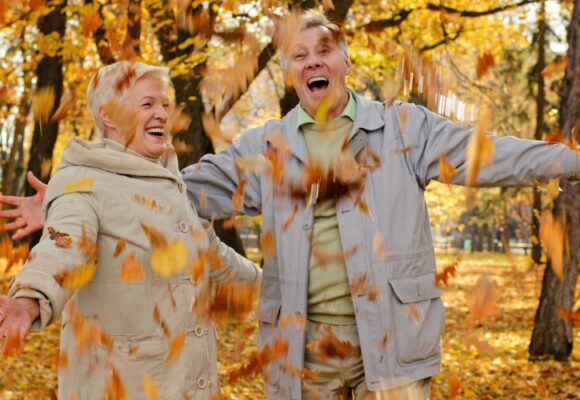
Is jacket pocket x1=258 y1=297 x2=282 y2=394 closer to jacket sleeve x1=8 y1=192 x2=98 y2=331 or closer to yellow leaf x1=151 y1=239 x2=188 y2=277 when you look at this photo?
yellow leaf x1=151 y1=239 x2=188 y2=277

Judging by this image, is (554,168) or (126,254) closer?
(126,254)

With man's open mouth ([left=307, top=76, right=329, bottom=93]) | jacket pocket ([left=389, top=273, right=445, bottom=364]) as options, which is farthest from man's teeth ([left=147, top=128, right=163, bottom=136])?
jacket pocket ([left=389, top=273, right=445, bottom=364])

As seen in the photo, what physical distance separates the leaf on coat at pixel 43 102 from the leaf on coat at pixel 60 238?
814 centimetres

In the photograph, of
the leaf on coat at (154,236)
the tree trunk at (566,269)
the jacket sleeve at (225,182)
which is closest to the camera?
the leaf on coat at (154,236)

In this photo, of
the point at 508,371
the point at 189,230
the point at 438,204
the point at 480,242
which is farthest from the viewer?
the point at 480,242

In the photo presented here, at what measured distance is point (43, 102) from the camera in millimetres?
10680

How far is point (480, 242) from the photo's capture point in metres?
53.9

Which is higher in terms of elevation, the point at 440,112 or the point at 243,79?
the point at 243,79

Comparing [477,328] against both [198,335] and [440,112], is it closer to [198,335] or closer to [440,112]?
[440,112]

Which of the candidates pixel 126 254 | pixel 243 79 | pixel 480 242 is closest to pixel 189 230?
pixel 126 254

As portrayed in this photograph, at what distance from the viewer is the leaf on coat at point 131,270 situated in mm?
2902

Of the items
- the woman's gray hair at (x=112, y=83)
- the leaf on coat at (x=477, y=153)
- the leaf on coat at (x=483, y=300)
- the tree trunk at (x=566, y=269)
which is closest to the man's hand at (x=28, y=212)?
the woman's gray hair at (x=112, y=83)

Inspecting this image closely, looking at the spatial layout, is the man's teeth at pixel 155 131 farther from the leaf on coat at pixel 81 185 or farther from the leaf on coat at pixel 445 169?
the leaf on coat at pixel 445 169

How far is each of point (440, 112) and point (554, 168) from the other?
0.74m
